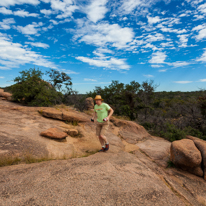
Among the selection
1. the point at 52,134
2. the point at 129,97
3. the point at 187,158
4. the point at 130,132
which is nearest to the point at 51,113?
the point at 52,134

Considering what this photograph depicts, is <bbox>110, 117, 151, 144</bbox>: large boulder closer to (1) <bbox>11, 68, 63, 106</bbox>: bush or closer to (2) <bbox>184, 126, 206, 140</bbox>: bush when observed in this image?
(2) <bbox>184, 126, 206, 140</bbox>: bush

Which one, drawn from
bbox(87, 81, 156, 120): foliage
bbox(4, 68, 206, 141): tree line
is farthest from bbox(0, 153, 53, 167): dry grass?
bbox(87, 81, 156, 120): foliage

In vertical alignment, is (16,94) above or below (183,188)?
above

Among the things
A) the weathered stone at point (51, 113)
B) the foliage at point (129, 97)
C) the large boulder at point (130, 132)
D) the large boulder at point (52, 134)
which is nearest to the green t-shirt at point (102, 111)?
the large boulder at point (52, 134)

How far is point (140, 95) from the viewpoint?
16609 mm

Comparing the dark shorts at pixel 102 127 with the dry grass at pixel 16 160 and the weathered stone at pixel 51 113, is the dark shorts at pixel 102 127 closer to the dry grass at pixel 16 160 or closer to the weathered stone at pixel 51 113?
the dry grass at pixel 16 160

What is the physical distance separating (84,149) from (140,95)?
13.0 meters

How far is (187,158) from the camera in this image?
4.28 metres

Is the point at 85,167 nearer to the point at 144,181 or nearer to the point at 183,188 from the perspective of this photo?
the point at 144,181

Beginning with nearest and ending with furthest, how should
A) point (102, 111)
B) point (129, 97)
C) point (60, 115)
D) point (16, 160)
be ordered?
point (16, 160)
point (102, 111)
point (60, 115)
point (129, 97)

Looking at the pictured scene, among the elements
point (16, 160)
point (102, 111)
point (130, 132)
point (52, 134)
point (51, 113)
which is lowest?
point (130, 132)

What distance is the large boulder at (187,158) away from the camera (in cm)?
426

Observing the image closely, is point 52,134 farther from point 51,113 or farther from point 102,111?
point 51,113

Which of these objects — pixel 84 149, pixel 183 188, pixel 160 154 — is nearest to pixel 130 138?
pixel 160 154
